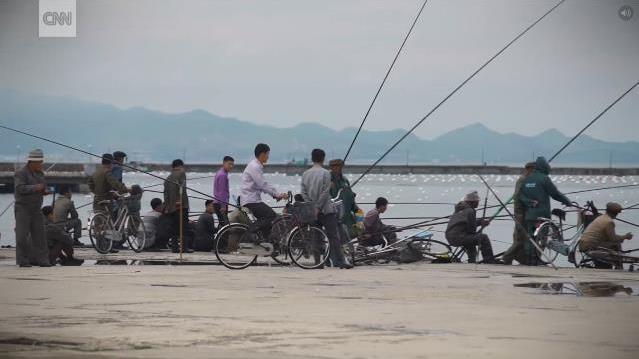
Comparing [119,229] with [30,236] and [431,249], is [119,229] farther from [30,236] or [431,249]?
[431,249]

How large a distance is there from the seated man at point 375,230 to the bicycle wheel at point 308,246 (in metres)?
2.23

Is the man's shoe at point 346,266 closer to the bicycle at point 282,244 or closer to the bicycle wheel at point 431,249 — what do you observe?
the bicycle at point 282,244

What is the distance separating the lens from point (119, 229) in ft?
65.5

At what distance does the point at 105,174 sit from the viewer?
798 inches

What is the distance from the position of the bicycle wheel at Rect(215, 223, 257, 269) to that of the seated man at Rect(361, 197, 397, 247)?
2779 mm

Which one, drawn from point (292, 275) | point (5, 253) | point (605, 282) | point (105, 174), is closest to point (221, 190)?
point (105, 174)

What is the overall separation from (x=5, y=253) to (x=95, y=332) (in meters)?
11.4

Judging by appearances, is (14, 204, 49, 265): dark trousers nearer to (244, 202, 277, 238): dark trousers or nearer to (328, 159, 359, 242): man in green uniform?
(244, 202, 277, 238): dark trousers

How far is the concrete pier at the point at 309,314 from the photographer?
27.5 feet

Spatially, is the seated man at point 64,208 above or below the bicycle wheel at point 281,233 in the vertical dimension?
above

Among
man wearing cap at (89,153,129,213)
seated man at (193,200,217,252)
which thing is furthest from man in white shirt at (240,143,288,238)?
man wearing cap at (89,153,129,213)

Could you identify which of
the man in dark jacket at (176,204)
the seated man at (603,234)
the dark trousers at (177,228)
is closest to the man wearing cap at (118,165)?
the man in dark jacket at (176,204)

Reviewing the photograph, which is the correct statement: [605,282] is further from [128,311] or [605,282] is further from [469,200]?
[128,311]

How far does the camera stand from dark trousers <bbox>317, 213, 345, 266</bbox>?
54.1ft
